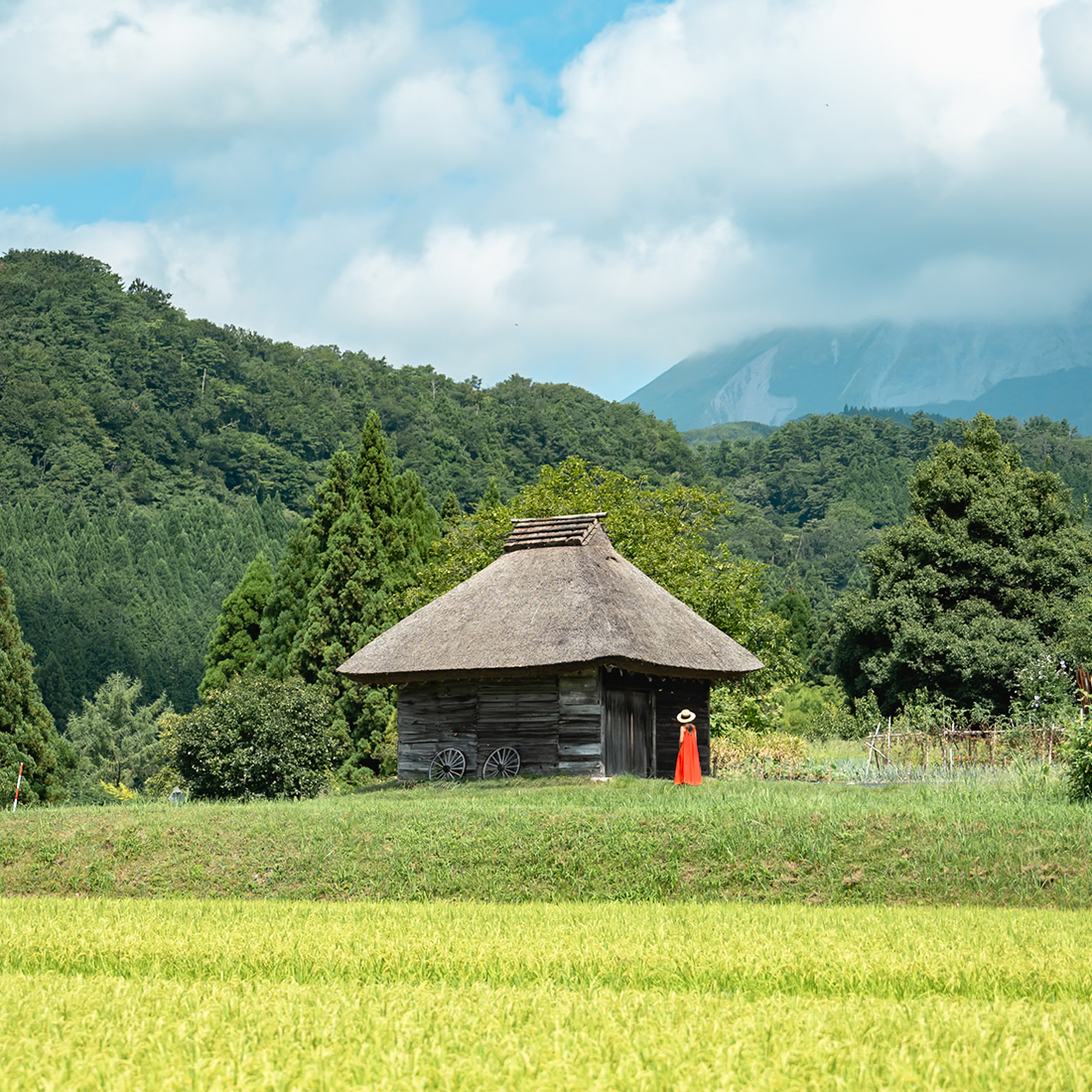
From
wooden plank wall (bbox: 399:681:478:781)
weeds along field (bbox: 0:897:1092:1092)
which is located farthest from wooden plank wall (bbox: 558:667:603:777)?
weeds along field (bbox: 0:897:1092:1092)

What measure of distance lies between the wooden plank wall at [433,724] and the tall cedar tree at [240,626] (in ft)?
73.8

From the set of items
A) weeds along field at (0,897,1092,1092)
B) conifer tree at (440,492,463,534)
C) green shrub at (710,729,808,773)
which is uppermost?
conifer tree at (440,492,463,534)

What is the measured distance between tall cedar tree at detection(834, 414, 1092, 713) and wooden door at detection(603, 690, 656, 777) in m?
16.0

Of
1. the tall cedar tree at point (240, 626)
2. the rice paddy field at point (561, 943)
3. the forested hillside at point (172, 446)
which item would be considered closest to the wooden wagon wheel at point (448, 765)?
the rice paddy field at point (561, 943)

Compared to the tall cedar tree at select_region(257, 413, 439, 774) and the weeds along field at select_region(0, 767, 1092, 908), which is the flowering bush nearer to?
the weeds along field at select_region(0, 767, 1092, 908)

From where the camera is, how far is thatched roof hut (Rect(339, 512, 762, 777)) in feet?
81.4

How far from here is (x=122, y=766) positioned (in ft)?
180

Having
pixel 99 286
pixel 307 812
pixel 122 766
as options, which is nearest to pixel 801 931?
pixel 307 812

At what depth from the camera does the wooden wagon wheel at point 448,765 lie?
85.9 feet

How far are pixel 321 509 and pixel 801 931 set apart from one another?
3544 centimetres

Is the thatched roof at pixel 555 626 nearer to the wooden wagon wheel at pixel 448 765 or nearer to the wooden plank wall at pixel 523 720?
the wooden plank wall at pixel 523 720

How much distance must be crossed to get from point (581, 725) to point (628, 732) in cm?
158

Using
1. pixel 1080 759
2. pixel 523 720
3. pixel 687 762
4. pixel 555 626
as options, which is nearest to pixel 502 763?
pixel 523 720

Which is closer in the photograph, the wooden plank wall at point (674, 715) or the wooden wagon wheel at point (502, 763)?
the wooden wagon wheel at point (502, 763)
